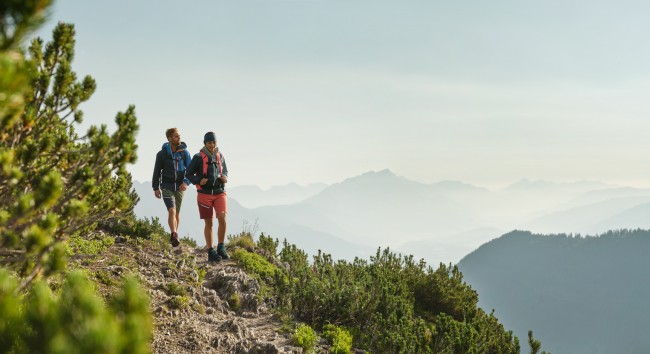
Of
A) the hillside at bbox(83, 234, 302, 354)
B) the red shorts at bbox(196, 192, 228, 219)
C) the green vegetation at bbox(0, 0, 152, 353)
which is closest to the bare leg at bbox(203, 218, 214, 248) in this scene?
the red shorts at bbox(196, 192, 228, 219)

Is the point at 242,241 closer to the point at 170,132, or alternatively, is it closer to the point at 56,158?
the point at 170,132

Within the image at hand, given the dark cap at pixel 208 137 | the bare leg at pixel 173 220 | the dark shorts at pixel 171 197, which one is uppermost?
the dark cap at pixel 208 137

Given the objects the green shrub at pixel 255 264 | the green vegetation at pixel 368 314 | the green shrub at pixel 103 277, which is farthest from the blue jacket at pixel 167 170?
the green shrub at pixel 103 277

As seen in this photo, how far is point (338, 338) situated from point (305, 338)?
70 cm

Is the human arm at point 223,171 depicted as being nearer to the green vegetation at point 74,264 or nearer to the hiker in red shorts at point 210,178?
the hiker in red shorts at point 210,178

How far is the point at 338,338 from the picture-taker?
7125mm

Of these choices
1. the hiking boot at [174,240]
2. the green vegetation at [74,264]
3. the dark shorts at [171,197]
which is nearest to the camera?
the green vegetation at [74,264]

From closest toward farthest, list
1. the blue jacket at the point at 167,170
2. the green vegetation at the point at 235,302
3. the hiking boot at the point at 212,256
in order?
the green vegetation at the point at 235,302 < the blue jacket at the point at 167,170 < the hiking boot at the point at 212,256

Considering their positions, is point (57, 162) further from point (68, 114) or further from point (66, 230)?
point (66, 230)

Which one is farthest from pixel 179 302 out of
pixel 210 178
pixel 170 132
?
pixel 170 132

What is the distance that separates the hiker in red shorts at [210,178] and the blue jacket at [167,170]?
0.77m

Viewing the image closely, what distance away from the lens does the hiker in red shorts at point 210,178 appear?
9.16 meters

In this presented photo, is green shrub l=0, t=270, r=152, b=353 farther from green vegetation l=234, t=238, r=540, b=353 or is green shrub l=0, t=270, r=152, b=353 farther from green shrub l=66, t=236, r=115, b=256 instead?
green shrub l=66, t=236, r=115, b=256

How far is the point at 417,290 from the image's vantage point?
11586 mm
